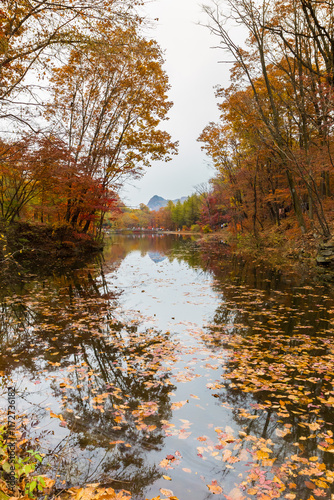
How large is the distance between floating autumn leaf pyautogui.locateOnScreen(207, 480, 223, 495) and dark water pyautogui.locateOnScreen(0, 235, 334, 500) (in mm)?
17

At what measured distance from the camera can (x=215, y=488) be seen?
2.50m

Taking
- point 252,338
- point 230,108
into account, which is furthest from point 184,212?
point 252,338

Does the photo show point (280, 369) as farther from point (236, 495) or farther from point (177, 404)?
point (236, 495)

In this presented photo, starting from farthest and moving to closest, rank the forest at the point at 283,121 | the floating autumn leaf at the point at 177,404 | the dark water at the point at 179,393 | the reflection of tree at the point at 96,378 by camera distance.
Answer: the forest at the point at 283,121 < the floating autumn leaf at the point at 177,404 < the reflection of tree at the point at 96,378 < the dark water at the point at 179,393

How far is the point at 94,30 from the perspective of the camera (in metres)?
5.88

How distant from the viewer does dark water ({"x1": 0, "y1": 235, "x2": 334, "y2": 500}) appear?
8.75 feet

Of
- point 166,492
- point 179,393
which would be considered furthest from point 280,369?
point 166,492

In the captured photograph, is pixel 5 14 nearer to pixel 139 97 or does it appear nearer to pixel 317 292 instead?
pixel 317 292

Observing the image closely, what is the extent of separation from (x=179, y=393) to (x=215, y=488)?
1.55m

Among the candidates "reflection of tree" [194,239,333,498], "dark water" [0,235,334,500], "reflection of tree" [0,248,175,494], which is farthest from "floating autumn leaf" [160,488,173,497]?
"reflection of tree" [194,239,333,498]

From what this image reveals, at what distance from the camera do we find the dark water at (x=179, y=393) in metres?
2.67

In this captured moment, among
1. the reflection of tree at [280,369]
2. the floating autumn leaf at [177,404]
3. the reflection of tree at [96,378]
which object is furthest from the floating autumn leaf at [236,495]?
the floating autumn leaf at [177,404]

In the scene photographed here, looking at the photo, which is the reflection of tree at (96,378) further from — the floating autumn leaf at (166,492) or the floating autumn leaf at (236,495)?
the floating autumn leaf at (236,495)

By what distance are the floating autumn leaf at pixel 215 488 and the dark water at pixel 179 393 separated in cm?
2
